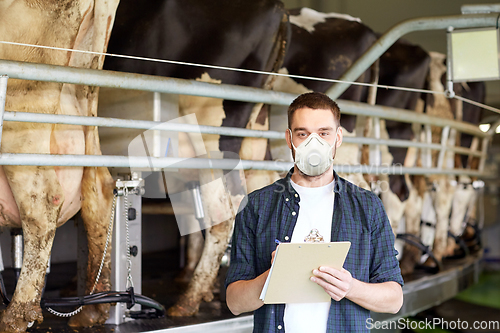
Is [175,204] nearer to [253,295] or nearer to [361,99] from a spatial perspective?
[361,99]

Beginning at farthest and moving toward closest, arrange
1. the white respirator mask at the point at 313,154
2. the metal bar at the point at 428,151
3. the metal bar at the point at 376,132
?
the metal bar at the point at 428,151, the metal bar at the point at 376,132, the white respirator mask at the point at 313,154

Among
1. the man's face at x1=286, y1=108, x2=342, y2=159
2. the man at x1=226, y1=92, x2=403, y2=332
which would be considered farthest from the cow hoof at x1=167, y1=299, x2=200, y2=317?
the man's face at x1=286, y1=108, x2=342, y2=159

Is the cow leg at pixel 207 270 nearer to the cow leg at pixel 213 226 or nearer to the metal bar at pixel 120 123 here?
the cow leg at pixel 213 226

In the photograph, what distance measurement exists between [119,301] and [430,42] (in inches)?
331

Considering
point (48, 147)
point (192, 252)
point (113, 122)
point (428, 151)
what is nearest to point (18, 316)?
point (48, 147)

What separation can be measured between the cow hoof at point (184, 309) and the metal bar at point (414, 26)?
145cm

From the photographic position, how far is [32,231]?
2.27 metres

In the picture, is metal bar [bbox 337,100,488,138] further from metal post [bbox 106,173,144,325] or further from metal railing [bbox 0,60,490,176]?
metal post [bbox 106,173,144,325]

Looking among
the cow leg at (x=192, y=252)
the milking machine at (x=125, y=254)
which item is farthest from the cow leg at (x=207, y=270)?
the cow leg at (x=192, y=252)

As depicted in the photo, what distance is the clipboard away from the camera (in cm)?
123

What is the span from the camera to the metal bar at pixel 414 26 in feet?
9.12

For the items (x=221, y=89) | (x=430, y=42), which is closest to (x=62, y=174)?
(x=221, y=89)

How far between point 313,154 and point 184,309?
174 cm

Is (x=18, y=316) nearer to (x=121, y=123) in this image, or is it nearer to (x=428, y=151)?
(x=121, y=123)
